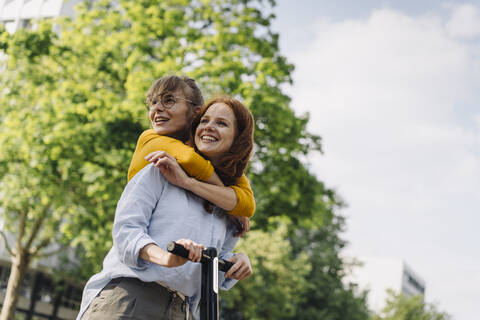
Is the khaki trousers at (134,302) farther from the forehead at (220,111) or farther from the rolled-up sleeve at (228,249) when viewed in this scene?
the forehead at (220,111)

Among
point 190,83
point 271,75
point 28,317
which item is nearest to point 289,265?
point 28,317

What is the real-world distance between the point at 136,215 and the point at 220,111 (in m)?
0.67

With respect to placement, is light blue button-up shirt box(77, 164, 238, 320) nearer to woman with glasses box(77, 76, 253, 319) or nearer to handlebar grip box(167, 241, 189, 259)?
woman with glasses box(77, 76, 253, 319)

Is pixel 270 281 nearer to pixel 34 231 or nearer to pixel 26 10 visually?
pixel 34 231

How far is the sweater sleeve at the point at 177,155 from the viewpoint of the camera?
2.22 metres

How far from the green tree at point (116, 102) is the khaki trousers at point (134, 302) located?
8480 mm

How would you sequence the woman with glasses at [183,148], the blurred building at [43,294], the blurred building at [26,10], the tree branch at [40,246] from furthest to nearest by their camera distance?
the blurred building at [43,294], the blurred building at [26,10], the tree branch at [40,246], the woman with glasses at [183,148]

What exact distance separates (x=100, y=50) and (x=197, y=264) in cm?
1124

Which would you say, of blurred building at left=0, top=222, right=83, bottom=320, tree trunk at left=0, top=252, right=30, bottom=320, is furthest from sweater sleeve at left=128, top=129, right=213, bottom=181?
blurred building at left=0, top=222, right=83, bottom=320

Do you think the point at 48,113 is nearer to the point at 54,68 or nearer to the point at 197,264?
the point at 54,68

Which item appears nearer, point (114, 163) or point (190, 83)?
point (190, 83)

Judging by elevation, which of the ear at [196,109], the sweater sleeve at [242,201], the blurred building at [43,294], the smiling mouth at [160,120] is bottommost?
the blurred building at [43,294]

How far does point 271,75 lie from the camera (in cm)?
1156

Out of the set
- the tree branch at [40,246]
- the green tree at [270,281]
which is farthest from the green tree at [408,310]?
the tree branch at [40,246]
